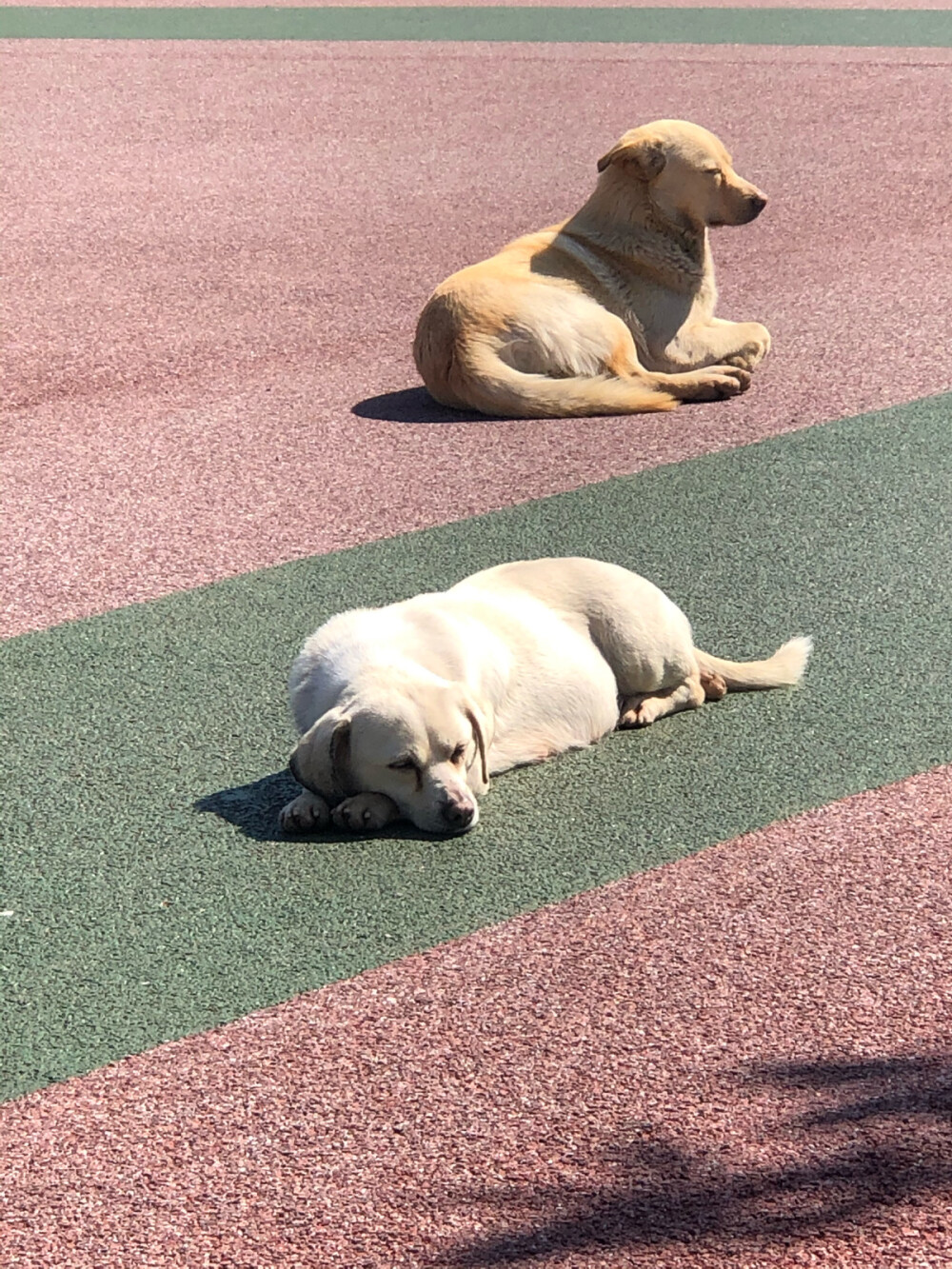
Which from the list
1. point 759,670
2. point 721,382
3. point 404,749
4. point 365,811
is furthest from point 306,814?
point 721,382

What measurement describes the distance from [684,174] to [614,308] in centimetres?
73

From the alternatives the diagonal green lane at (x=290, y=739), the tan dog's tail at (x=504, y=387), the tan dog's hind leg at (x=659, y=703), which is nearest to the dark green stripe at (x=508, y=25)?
the tan dog's tail at (x=504, y=387)

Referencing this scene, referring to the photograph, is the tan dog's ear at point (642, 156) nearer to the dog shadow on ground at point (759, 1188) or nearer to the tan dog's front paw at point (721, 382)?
the tan dog's front paw at point (721, 382)

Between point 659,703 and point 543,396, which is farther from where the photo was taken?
point 543,396

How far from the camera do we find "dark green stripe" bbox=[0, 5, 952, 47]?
1847cm

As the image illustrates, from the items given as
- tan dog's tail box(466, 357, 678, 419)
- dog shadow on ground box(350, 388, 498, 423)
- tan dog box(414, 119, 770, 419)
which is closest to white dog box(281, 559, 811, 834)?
tan dog's tail box(466, 357, 678, 419)

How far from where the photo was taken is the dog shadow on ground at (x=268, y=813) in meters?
4.68

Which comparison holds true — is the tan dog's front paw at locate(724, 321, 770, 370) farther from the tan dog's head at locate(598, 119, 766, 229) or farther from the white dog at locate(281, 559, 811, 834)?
the white dog at locate(281, 559, 811, 834)

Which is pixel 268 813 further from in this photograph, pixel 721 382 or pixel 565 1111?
pixel 721 382

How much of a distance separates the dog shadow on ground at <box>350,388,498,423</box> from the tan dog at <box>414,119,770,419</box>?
0.21 feet

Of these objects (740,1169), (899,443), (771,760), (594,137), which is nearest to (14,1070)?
(740,1169)

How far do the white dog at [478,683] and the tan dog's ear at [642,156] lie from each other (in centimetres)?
367

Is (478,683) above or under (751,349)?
above

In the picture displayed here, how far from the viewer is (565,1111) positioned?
3.59 metres
